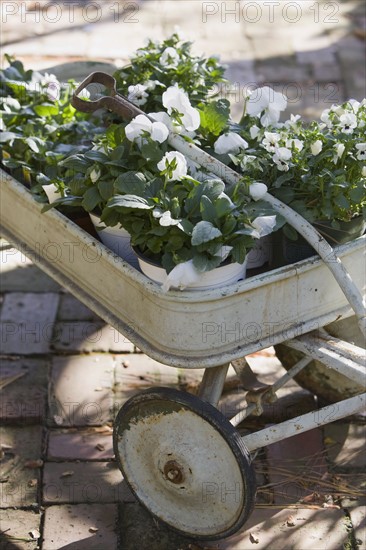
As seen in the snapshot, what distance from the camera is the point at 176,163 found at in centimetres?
245

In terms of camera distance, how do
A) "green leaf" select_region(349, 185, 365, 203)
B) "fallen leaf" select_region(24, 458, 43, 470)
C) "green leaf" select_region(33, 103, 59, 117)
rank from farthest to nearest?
"green leaf" select_region(33, 103, 59, 117) < "fallen leaf" select_region(24, 458, 43, 470) < "green leaf" select_region(349, 185, 365, 203)

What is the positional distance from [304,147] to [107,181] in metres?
0.56

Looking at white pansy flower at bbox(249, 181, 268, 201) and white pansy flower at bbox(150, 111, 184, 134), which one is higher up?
white pansy flower at bbox(150, 111, 184, 134)

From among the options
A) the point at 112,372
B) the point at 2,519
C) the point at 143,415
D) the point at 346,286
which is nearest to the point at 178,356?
the point at 143,415

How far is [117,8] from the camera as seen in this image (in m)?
6.63

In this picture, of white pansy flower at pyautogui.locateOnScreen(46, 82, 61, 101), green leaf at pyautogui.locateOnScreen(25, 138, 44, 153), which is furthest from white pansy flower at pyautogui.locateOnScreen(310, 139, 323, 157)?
white pansy flower at pyautogui.locateOnScreen(46, 82, 61, 101)

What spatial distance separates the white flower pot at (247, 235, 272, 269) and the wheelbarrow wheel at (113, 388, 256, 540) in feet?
1.44

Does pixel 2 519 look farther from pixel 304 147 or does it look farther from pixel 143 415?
pixel 304 147

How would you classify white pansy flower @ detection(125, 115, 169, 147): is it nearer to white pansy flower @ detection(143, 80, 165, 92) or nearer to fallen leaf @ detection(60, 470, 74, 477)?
white pansy flower @ detection(143, 80, 165, 92)

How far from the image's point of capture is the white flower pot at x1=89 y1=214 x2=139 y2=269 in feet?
8.64

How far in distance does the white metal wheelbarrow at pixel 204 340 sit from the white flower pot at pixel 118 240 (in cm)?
8

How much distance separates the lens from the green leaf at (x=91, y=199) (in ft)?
8.45

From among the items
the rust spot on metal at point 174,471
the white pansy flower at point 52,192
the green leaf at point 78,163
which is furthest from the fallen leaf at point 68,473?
the green leaf at point 78,163

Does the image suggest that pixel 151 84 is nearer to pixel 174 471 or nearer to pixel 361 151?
pixel 361 151
